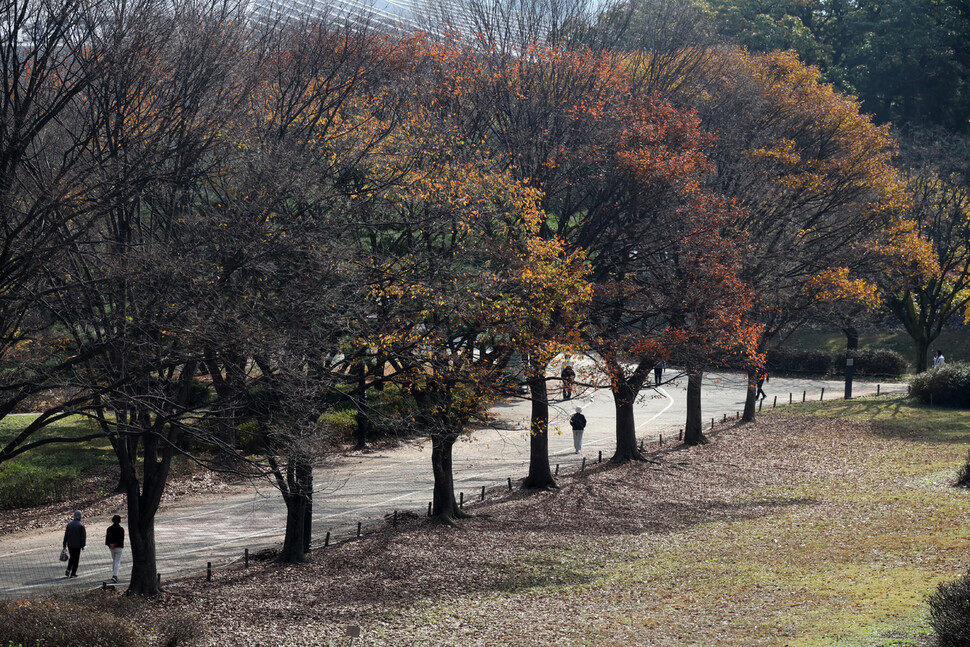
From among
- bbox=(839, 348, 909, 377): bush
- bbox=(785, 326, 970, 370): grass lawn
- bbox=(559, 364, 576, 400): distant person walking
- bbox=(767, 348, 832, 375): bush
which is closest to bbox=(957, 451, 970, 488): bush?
bbox=(559, 364, 576, 400): distant person walking

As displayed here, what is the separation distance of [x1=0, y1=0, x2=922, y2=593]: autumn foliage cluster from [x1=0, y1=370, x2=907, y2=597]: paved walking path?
2.24 metres

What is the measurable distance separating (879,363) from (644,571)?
36.5 m

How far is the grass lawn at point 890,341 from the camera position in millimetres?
52281

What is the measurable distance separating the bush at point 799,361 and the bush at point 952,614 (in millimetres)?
42394

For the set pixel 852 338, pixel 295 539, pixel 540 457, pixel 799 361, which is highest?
pixel 852 338

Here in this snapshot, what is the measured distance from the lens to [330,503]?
926 inches

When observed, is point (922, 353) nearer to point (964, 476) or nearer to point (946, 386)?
point (946, 386)

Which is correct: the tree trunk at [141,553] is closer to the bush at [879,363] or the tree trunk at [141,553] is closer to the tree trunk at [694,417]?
the tree trunk at [694,417]

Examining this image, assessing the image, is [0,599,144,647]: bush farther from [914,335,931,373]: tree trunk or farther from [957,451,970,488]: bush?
[914,335,931,373]: tree trunk

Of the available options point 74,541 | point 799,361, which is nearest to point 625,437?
point 74,541

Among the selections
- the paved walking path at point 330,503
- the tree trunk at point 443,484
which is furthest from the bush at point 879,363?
the tree trunk at point 443,484

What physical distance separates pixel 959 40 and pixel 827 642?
199 feet

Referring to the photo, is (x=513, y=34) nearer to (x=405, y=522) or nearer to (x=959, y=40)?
(x=405, y=522)

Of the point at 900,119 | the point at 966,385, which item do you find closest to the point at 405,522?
the point at 966,385
